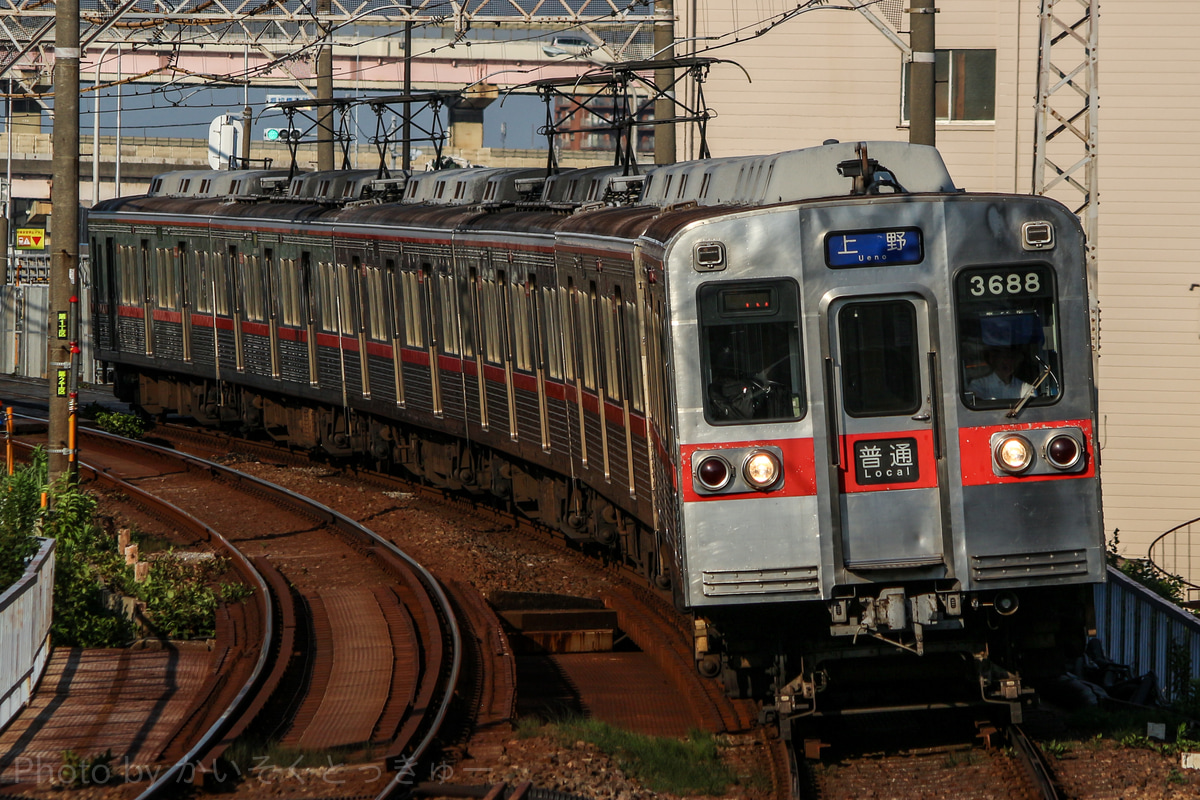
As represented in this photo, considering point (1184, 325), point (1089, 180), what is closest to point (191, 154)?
point (1184, 325)

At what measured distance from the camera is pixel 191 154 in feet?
267

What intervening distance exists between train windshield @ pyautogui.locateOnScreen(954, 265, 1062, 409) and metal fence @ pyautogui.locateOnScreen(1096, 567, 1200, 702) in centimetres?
311

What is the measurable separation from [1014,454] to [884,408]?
67 centimetres

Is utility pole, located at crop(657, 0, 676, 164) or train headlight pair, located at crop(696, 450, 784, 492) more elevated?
utility pole, located at crop(657, 0, 676, 164)

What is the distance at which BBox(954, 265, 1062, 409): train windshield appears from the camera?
827 cm

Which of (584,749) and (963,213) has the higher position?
(963,213)

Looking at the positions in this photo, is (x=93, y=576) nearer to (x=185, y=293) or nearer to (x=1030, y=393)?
(x=1030, y=393)

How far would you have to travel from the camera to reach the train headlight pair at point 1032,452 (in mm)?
8242

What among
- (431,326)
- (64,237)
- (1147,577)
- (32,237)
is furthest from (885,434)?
(32,237)

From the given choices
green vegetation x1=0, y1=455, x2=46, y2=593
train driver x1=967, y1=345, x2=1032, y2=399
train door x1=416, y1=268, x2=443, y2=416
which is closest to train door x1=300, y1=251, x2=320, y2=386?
train door x1=416, y1=268, x2=443, y2=416

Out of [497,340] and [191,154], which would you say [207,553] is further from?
[191,154]

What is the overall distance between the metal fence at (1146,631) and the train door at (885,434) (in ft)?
10.4

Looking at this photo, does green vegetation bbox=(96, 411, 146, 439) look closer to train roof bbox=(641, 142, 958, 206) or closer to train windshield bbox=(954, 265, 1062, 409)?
train roof bbox=(641, 142, 958, 206)

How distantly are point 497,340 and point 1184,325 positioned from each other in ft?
46.0
